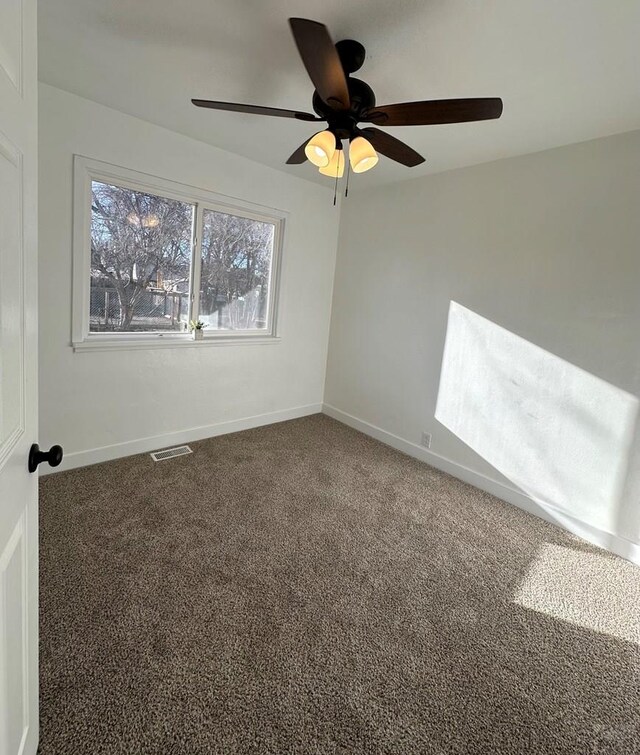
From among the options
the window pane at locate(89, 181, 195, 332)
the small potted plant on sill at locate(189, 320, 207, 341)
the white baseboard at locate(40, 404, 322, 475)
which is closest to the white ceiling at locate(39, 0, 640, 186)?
the window pane at locate(89, 181, 195, 332)

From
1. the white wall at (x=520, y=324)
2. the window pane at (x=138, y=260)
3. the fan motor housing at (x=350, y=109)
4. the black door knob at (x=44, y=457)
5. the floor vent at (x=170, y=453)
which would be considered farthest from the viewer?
the floor vent at (x=170, y=453)

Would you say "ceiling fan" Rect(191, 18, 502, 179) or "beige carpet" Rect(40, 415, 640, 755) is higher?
"ceiling fan" Rect(191, 18, 502, 179)

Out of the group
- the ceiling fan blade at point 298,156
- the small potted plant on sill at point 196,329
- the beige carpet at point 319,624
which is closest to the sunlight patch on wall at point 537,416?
the beige carpet at point 319,624

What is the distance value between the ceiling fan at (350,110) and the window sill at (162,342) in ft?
5.84

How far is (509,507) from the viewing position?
286 cm

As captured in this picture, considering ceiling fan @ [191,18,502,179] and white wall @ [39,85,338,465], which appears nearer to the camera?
ceiling fan @ [191,18,502,179]

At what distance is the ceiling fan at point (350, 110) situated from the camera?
1.47m

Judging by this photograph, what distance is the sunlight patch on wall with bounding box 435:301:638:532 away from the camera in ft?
8.02

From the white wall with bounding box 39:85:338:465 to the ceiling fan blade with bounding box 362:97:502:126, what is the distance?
5.96 feet

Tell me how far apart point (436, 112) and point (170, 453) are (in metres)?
2.92

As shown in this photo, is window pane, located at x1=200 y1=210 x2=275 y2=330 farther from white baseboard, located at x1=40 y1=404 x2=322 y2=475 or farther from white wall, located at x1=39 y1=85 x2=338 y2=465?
white baseboard, located at x1=40 y1=404 x2=322 y2=475

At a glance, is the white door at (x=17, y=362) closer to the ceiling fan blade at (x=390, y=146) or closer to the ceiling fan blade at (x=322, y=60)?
the ceiling fan blade at (x=322, y=60)

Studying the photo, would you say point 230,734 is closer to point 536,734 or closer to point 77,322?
point 536,734

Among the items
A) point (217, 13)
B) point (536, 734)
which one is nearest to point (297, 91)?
point (217, 13)
